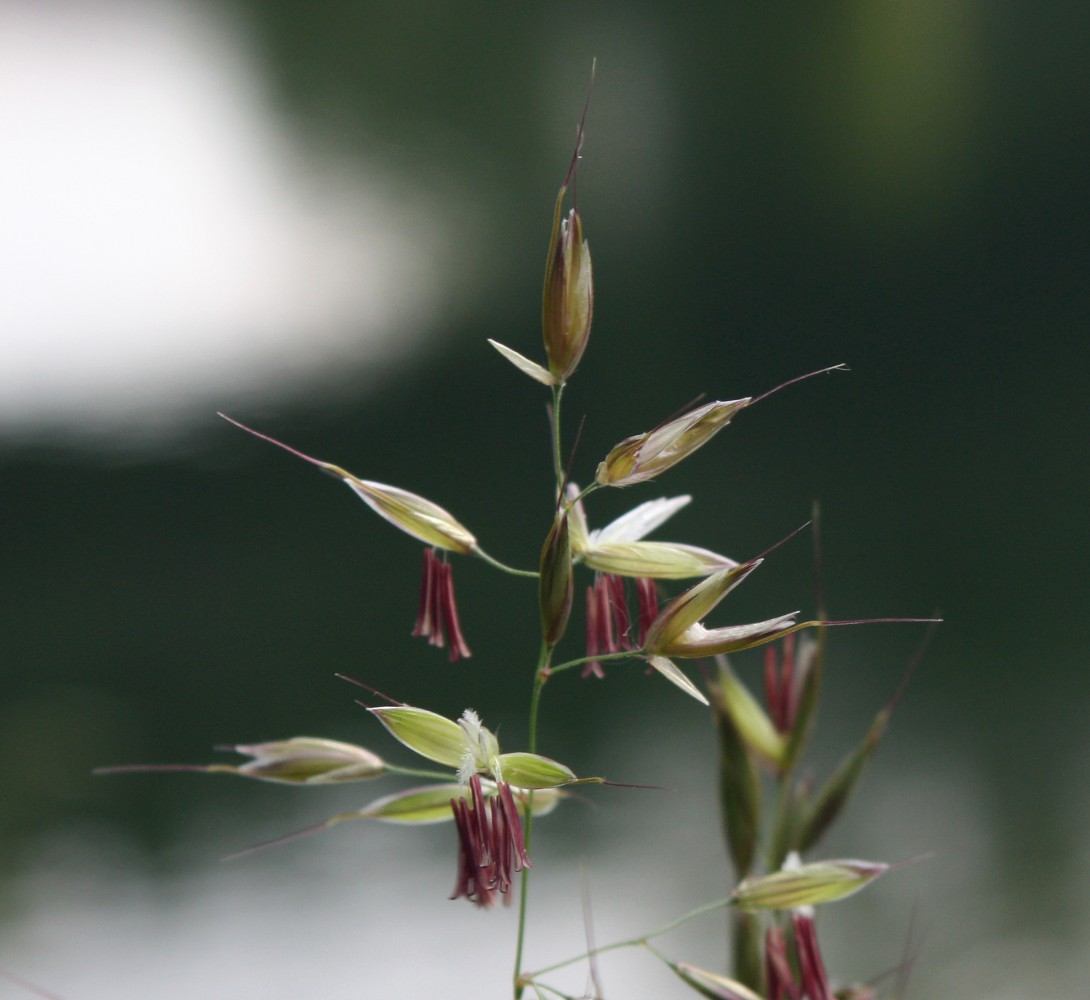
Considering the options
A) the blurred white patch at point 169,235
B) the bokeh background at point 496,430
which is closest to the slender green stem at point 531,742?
the bokeh background at point 496,430

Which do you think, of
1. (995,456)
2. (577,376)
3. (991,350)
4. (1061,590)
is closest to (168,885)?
(577,376)

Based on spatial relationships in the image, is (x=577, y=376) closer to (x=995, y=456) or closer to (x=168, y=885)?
(x=995, y=456)

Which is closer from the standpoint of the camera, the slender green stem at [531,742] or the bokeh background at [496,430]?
the slender green stem at [531,742]

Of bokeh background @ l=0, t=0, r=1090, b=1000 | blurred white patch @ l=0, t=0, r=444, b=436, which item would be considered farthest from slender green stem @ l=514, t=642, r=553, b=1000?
blurred white patch @ l=0, t=0, r=444, b=436

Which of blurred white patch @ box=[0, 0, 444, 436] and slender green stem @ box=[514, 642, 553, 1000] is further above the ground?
blurred white patch @ box=[0, 0, 444, 436]

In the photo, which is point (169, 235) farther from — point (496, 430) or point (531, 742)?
point (531, 742)

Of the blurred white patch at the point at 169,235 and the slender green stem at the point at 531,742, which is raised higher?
the blurred white patch at the point at 169,235

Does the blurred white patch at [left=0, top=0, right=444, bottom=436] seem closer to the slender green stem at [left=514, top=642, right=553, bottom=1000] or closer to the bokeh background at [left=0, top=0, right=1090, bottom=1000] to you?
the bokeh background at [left=0, top=0, right=1090, bottom=1000]

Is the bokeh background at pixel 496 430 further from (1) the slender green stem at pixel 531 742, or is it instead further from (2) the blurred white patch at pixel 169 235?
(1) the slender green stem at pixel 531 742
